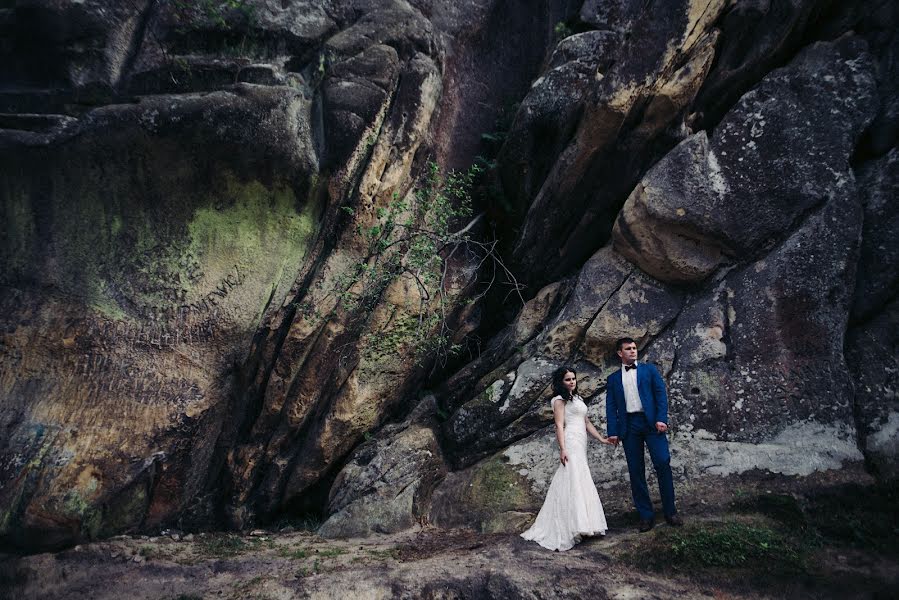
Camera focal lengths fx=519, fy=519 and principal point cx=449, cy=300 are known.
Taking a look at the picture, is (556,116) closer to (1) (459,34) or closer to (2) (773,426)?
(1) (459,34)

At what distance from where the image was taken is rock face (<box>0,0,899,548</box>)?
6.35m

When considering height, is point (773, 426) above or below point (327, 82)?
below

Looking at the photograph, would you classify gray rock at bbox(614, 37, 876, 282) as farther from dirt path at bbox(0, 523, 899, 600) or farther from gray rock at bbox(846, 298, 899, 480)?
dirt path at bbox(0, 523, 899, 600)

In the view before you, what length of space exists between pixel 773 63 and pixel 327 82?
6.47 m

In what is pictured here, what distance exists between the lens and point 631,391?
579 centimetres

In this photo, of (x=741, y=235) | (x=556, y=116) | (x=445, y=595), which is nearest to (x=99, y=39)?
(x=556, y=116)

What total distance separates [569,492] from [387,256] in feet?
14.1

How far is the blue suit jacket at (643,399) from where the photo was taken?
18.2ft

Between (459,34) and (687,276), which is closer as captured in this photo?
(687,276)

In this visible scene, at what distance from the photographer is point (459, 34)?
927 cm

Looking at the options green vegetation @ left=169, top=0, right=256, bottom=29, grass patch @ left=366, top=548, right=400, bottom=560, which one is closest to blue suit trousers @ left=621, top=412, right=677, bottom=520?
grass patch @ left=366, top=548, right=400, bottom=560

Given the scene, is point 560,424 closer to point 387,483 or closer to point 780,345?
point 387,483

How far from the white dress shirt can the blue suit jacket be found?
0.04m

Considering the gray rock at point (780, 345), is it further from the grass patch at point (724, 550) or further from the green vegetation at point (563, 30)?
the green vegetation at point (563, 30)
